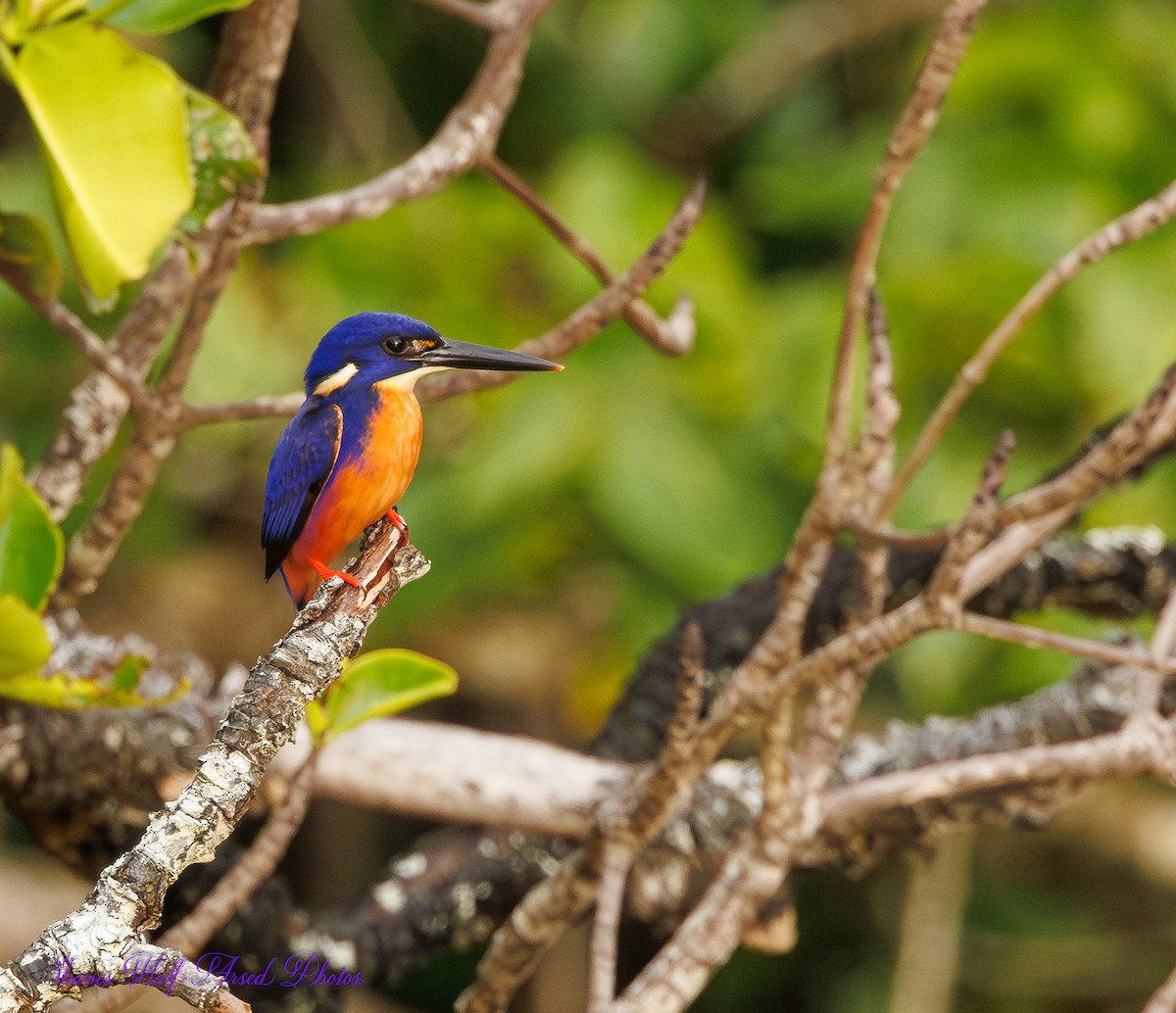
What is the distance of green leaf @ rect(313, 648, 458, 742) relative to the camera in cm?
109

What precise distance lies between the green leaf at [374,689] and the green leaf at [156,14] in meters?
0.47

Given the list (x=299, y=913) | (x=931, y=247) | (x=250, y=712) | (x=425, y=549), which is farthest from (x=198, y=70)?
(x=250, y=712)

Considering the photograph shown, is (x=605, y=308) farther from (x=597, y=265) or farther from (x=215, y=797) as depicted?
(x=215, y=797)

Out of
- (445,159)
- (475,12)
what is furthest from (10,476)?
(475,12)

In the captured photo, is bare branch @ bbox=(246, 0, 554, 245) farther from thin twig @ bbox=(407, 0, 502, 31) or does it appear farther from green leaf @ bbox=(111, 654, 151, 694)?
green leaf @ bbox=(111, 654, 151, 694)

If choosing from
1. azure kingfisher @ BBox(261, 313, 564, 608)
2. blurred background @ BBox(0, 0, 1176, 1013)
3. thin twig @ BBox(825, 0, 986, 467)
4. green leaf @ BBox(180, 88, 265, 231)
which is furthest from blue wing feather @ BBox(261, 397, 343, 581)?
blurred background @ BBox(0, 0, 1176, 1013)

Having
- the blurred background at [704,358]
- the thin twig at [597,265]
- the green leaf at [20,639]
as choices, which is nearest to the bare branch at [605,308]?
the thin twig at [597,265]

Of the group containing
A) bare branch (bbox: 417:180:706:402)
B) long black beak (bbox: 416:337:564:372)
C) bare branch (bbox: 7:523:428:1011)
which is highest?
bare branch (bbox: 417:180:706:402)

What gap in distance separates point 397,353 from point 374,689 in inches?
10.8

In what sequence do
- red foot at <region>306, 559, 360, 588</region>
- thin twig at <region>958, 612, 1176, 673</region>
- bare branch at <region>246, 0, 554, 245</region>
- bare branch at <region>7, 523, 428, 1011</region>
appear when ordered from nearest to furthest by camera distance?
bare branch at <region>7, 523, 428, 1011</region>, red foot at <region>306, 559, 360, 588</region>, thin twig at <region>958, 612, 1176, 673</region>, bare branch at <region>246, 0, 554, 245</region>

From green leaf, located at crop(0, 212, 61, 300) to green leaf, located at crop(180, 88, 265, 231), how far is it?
17 centimetres

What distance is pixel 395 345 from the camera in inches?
38.4

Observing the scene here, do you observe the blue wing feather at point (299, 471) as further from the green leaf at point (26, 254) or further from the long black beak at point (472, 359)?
the green leaf at point (26, 254)

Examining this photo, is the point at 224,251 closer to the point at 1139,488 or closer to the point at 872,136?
the point at 1139,488
